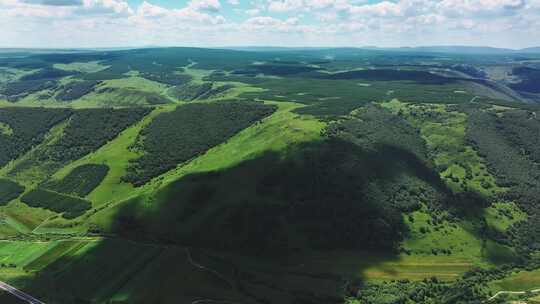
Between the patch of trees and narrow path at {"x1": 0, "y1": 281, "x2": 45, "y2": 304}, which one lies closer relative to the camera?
narrow path at {"x1": 0, "y1": 281, "x2": 45, "y2": 304}

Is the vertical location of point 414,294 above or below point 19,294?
above

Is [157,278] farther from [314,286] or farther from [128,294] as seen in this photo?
[314,286]

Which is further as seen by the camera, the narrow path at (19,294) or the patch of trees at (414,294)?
the patch of trees at (414,294)

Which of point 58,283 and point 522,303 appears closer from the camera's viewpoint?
point 522,303

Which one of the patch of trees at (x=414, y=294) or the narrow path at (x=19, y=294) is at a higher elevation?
the patch of trees at (x=414, y=294)

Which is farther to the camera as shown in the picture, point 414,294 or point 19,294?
point 414,294

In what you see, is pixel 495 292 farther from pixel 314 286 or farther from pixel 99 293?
pixel 99 293

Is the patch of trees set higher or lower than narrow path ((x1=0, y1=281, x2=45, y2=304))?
higher

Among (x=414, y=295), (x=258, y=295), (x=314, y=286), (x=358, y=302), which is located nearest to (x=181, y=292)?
(x=258, y=295)

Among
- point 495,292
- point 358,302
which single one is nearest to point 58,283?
point 358,302
